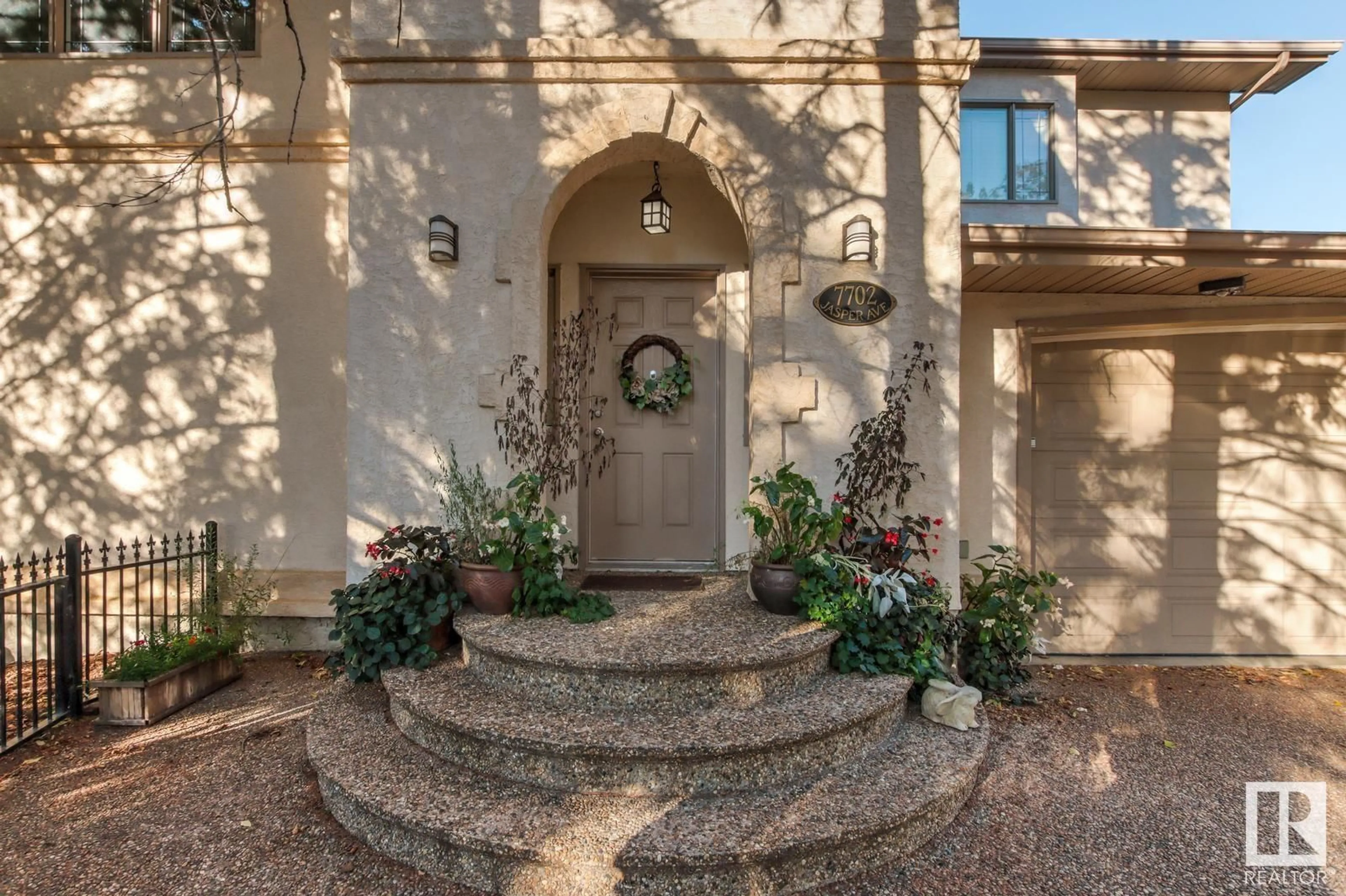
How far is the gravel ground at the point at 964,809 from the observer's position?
7.45ft

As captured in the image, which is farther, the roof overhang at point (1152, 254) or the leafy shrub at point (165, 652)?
the roof overhang at point (1152, 254)

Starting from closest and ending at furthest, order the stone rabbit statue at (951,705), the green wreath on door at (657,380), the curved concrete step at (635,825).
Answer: the curved concrete step at (635,825)
the stone rabbit statue at (951,705)
the green wreath on door at (657,380)

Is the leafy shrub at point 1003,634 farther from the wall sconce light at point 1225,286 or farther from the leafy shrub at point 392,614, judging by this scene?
the leafy shrub at point 392,614

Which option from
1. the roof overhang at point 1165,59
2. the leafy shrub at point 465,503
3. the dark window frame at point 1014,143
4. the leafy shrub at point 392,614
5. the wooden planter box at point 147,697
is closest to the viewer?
the leafy shrub at point 392,614

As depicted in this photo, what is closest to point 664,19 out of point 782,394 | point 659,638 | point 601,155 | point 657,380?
point 601,155

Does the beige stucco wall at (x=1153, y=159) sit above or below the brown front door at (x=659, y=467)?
above

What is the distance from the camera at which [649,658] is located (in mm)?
2730

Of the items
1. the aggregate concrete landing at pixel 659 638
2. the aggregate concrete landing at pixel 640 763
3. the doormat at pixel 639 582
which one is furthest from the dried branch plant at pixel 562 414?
the aggregate concrete landing at pixel 640 763

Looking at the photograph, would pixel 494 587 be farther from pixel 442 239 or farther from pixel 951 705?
pixel 951 705

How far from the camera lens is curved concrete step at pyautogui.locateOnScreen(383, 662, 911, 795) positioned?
2.43m

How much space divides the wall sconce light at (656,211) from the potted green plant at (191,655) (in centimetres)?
368

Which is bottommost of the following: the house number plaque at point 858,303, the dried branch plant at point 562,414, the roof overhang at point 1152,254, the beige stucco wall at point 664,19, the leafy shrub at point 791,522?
the leafy shrub at point 791,522

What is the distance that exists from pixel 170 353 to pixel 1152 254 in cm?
694

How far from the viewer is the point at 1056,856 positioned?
94.3 inches
